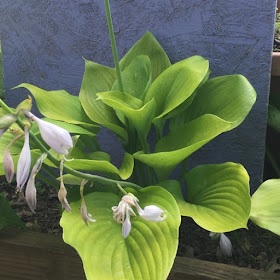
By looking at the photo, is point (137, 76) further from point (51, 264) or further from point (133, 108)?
point (51, 264)

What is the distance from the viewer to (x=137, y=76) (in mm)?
1137

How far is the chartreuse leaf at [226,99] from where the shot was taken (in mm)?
982

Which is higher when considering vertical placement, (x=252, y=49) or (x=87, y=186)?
(x=252, y=49)

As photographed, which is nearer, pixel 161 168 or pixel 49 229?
pixel 161 168

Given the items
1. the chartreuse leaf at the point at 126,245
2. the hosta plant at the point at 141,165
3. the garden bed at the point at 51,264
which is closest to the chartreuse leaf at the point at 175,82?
the hosta plant at the point at 141,165

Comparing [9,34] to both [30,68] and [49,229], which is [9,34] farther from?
[49,229]

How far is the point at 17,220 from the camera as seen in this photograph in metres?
1.14

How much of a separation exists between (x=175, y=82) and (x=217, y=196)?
33 cm

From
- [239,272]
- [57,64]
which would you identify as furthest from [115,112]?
[239,272]

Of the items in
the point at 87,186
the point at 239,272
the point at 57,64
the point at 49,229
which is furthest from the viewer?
the point at 57,64

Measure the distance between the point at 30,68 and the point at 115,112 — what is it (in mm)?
437

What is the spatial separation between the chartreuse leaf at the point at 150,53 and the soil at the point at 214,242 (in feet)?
1.63

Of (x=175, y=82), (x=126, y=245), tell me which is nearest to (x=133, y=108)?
(x=175, y=82)

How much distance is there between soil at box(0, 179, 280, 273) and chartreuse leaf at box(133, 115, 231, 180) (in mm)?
243
